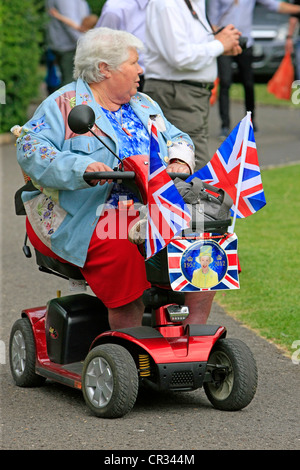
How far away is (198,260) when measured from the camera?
4.01m

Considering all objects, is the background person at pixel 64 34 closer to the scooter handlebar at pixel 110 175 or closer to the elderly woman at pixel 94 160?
the elderly woman at pixel 94 160

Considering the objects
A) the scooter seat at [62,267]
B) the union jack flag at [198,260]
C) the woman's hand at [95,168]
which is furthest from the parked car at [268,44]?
the union jack flag at [198,260]

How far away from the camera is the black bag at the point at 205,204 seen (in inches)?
160

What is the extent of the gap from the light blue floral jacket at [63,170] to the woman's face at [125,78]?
12cm

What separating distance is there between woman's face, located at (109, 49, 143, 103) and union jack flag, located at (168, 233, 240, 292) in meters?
0.97

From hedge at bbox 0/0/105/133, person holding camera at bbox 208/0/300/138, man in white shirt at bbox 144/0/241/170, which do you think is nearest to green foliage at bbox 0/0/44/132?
hedge at bbox 0/0/105/133

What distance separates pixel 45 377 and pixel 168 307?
800mm

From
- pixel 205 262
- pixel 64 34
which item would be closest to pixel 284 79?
pixel 64 34

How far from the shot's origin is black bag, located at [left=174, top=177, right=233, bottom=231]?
405cm

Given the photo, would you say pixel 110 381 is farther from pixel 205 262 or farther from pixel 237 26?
pixel 237 26

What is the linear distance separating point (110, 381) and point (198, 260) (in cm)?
61

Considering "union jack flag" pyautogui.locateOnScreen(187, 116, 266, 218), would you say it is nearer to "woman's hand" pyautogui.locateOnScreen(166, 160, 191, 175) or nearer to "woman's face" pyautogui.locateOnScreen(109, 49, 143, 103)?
"woman's hand" pyautogui.locateOnScreen(166, 160, 191, 175)
